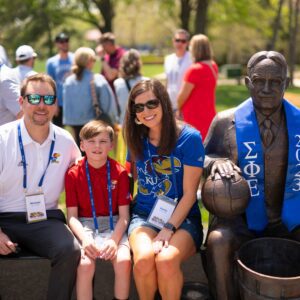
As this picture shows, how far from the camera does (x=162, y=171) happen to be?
3432mm

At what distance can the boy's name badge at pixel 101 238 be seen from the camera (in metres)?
3.30

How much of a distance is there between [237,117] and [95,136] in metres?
1.04

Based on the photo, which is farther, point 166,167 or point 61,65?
point 61,65

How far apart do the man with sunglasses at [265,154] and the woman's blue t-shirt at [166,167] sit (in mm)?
140

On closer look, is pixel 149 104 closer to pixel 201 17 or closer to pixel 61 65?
pixel 61 65

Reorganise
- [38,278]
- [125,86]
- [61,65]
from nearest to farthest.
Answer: [38,278], [125,86], [61,65]

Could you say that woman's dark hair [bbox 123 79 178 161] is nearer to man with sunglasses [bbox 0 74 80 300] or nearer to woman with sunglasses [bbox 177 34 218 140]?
man with sunglasses [bbox 0 74 80 300]

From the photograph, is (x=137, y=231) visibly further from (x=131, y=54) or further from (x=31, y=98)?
(x=131, y=54)

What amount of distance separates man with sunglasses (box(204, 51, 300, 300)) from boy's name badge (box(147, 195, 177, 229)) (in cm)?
31

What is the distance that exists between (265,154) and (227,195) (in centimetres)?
53

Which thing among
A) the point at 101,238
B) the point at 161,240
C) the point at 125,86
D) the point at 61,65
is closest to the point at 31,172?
the point at 101,238

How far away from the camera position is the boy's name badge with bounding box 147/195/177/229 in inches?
132

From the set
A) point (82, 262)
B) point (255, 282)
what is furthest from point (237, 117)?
point (82, 262)

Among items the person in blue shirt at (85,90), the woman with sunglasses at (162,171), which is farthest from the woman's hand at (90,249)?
the person in blue shirt at (85,90)
